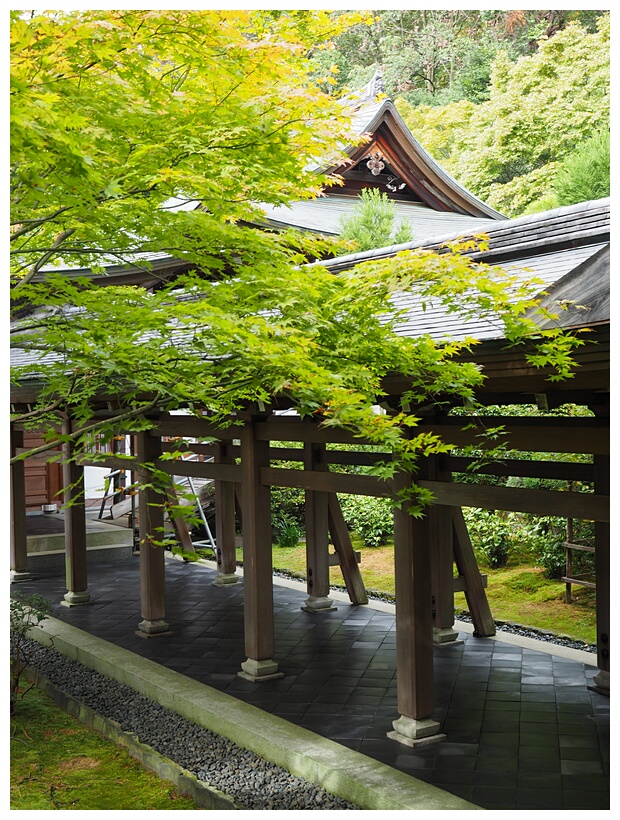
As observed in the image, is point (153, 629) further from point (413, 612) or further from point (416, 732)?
point (413, 612)

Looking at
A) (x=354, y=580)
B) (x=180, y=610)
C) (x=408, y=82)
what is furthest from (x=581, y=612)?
(x=408, y=82)

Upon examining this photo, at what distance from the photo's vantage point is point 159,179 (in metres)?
4.82

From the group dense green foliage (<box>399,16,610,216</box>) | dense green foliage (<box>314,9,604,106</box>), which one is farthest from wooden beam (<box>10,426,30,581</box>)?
dense green foliage (<box>314,9,604,106</box>)

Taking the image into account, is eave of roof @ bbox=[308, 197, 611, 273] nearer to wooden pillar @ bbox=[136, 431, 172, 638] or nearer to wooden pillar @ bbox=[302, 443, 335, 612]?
wooden pillar @ bbox=[136, 431, 172, 638]

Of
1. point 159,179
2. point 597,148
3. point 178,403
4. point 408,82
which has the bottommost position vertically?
point 178,403

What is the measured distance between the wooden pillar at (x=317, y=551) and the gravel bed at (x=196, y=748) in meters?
3.15

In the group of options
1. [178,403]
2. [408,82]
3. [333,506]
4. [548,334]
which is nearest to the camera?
[548,334]

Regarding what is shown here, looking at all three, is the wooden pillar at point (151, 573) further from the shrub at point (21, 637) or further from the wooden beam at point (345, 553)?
the wooden beam at point (345, 553)

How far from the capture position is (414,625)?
654 centimetres

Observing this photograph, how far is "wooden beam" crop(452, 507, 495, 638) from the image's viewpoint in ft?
31.1

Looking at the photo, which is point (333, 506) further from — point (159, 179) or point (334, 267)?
point (159, 179)

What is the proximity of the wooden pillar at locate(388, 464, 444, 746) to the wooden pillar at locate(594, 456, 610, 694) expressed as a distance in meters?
1.71

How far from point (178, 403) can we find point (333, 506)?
544cm

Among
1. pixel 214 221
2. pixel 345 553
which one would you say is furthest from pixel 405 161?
pixel 214 221
